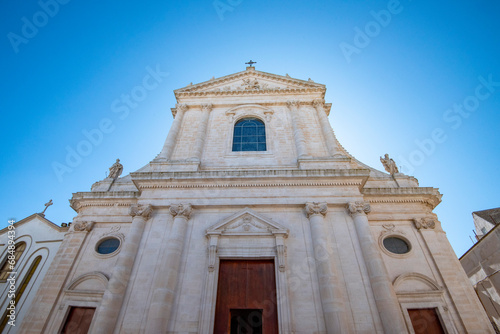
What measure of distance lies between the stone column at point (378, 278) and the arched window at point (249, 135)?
617cm

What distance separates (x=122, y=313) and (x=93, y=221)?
5272 millimetres

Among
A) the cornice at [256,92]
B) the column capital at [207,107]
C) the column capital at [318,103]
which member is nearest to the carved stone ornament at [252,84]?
the cornice at [256,92]

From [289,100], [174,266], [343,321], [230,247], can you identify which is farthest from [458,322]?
[289,100]

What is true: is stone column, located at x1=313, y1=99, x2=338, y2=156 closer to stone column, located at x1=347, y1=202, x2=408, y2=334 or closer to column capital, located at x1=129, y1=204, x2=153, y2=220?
stone column, located at x1=347, y1=202, x2=408, y2=334

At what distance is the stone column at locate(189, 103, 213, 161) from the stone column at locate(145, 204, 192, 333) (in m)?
3.47

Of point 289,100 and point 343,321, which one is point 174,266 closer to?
point 343,321

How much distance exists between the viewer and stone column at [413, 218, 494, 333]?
9.47m

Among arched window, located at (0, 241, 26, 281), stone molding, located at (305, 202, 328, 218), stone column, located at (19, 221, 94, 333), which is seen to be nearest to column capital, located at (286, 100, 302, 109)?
stone molding, located at (305, 202, 328, 218)

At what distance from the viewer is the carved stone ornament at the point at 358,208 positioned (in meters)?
10.9

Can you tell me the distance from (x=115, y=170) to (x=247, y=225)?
8.84 metres

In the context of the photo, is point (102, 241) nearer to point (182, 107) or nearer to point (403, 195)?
point (182, 107)

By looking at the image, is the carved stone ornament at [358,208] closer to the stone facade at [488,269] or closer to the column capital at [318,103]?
the column capital at [318,103]

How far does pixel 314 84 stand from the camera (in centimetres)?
1761

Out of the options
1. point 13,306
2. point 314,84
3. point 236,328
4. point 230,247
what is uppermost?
point 314,84
